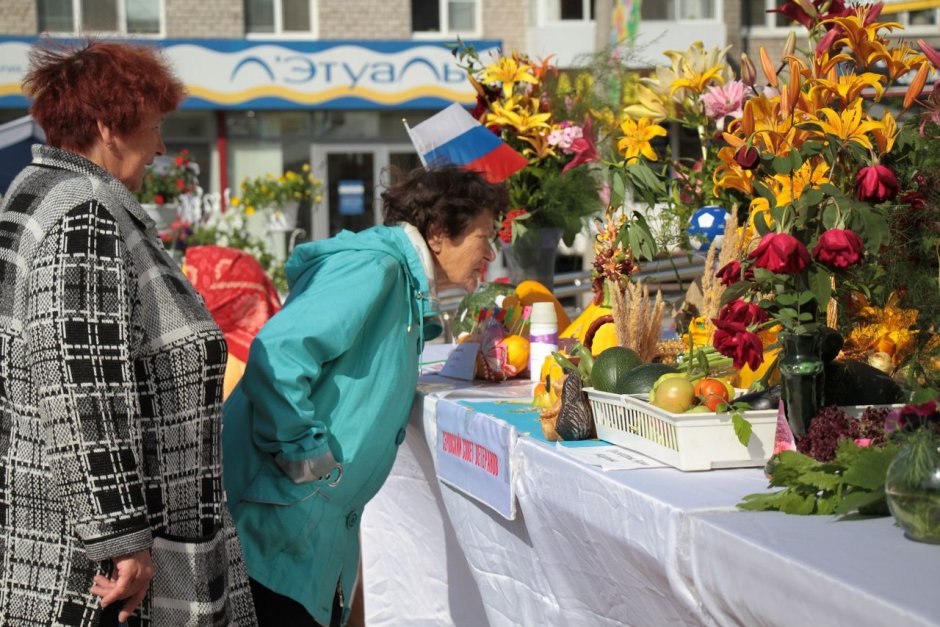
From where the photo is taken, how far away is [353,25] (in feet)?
55.9

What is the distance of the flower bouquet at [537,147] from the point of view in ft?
11.2

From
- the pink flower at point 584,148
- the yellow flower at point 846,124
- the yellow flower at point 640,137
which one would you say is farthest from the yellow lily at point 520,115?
the yellow flower at point 846,124

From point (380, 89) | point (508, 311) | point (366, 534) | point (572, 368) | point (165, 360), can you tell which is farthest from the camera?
point (380, 89)

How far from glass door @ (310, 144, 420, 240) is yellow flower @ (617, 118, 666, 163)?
14.1 metres

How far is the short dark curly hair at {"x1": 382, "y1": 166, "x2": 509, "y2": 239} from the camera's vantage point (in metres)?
2.57

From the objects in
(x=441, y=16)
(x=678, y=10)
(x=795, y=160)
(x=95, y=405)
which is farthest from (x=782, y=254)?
(x=678, y=10)

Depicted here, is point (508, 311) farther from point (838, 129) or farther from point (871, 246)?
point (871, 246)

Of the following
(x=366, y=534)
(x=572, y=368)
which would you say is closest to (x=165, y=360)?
(x=572, y=368)

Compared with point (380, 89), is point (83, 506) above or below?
below

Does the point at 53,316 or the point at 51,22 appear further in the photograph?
the point at 51,22

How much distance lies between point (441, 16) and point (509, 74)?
14.7 meters

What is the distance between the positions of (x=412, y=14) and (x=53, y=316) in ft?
54.5

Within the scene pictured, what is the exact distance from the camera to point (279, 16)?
17.2 metres

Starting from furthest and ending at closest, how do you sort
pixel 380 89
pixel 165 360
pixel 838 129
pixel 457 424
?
pixel 380 89 < pixel 457 424 < pixel 838 129 < pixel 165 360
